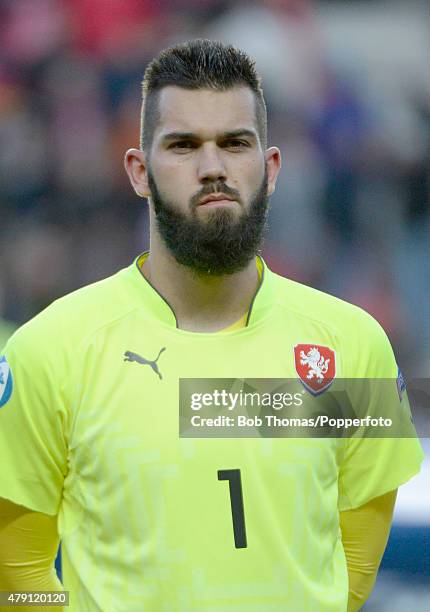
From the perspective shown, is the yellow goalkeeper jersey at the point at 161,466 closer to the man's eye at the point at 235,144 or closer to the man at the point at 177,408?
the man at the point at 177,408

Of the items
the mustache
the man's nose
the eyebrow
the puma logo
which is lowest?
the puma logo

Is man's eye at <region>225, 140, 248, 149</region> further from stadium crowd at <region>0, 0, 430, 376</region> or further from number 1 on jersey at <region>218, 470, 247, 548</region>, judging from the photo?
stadium crowd at <region>0, 0, 430, 376</region>

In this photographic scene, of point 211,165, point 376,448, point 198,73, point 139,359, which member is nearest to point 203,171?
point 211,165

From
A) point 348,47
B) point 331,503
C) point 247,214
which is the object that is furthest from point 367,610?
point 348,47

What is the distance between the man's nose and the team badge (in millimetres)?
406

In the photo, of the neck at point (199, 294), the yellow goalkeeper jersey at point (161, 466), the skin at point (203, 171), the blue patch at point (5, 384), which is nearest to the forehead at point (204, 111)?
the skin at point (203, 171)

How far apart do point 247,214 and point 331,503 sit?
2.08ft

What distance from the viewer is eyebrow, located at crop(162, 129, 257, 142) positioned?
218 cm

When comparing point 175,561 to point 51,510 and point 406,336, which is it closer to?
point 51,510

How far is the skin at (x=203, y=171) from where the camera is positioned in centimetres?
217

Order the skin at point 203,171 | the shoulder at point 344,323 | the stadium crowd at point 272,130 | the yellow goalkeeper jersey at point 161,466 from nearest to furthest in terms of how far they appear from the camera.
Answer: the yellow goalkeeper jersey at point 161,466
the skin at point 203,171
the shoulder at point 344,323
the stadium crowd at point 272,130

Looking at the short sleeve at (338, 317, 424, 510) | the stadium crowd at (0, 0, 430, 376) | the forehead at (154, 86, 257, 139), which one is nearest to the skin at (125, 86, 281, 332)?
the forehead at (154, 86, 257, 139)

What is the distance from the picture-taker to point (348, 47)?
Answer: 5.44 meters

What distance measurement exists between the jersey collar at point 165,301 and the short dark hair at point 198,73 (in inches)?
11.5
